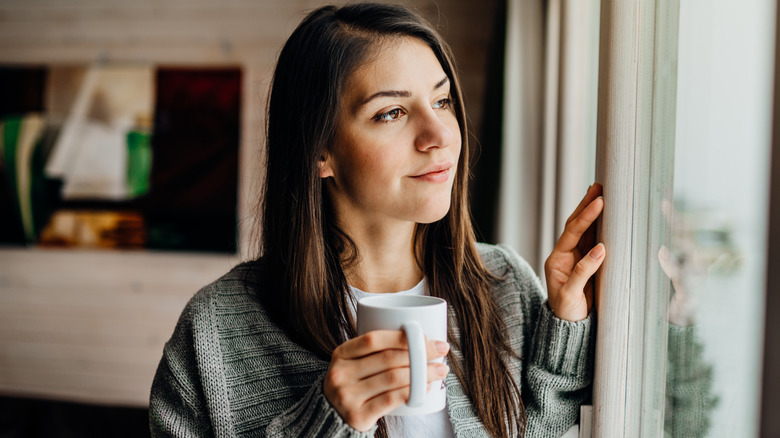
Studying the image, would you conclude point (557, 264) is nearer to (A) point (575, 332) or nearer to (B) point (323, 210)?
(A) point (575, 332)

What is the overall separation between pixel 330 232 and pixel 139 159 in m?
2.41

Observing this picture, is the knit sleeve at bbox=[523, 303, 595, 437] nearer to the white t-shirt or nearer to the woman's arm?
the white t-shirt

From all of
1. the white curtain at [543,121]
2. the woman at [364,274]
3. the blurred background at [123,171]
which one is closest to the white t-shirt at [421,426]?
the woman at [364,274]

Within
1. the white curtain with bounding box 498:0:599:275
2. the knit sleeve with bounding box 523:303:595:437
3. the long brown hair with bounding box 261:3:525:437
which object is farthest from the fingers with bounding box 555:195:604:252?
the white curtain with bounding box 498:0:599:275

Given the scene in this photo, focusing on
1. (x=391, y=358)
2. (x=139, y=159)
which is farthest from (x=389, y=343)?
(x=139, y=159)

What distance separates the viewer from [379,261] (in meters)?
1.06

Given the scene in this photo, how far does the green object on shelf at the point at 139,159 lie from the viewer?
307 cm

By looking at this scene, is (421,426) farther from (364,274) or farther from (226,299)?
(226,299)

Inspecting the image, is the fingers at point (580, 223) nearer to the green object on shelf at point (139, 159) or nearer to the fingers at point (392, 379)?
the fingers at point (392, 379)

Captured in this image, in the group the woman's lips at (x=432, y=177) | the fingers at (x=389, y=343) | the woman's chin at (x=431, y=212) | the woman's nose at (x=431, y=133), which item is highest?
the woman's nose at (x=431, y=133)

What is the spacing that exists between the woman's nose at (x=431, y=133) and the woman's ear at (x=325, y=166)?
0.62 ft

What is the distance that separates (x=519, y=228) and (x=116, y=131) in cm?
236

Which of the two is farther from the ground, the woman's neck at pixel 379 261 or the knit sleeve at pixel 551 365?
the woman's neck at pixel 379 261

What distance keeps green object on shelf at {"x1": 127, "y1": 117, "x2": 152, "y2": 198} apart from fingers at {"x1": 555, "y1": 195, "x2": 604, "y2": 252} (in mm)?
2746
